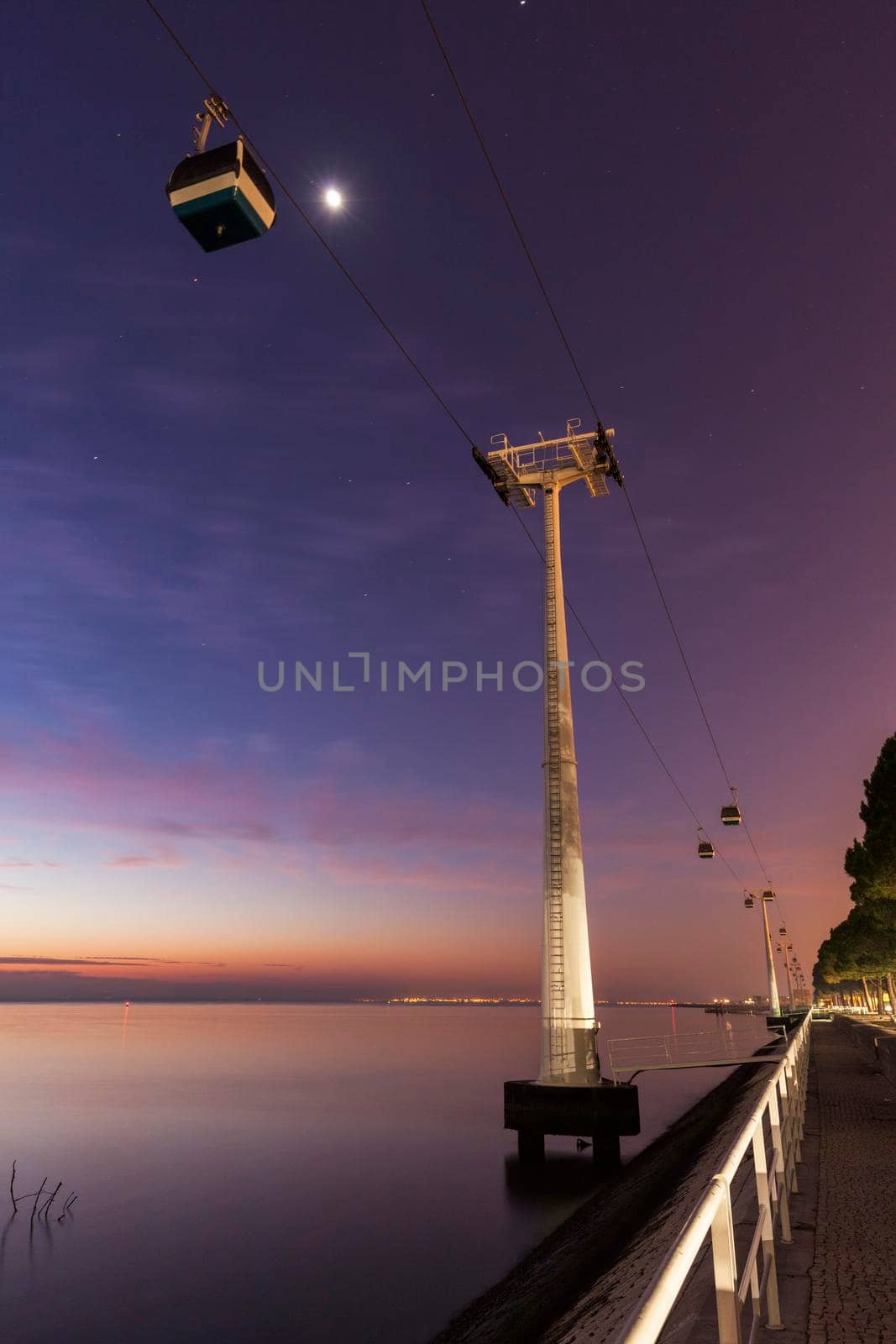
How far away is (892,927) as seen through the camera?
Answer: 4772 cm

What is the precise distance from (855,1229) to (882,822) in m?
28.6

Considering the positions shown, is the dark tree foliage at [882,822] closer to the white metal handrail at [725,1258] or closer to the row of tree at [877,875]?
the row of tree at [877,875]

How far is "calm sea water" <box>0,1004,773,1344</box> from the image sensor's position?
72.9 ft

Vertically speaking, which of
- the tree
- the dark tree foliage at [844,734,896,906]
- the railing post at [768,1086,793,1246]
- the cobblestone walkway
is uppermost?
the dark tree foliage at [844,734,896,906]

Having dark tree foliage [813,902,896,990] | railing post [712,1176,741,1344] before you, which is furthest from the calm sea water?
railing post [712,1176,741,1344]

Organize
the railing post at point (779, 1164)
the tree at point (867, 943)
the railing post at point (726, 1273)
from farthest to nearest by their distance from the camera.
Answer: the tree at point (867, 943) → the railing post at point (779, 1164) → the railing post at point (726, 1273)

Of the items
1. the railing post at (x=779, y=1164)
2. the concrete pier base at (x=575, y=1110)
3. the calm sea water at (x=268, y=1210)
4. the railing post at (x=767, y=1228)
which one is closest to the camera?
the railing post at (x=767, y=1228)

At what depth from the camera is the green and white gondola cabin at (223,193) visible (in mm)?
8164

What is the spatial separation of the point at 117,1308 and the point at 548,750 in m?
20.1

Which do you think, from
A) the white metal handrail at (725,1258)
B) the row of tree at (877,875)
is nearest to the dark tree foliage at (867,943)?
the row of tree at (877,875)

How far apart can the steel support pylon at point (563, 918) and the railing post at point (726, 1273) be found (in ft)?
75.4

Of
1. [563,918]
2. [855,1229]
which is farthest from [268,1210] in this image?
[855,1229]

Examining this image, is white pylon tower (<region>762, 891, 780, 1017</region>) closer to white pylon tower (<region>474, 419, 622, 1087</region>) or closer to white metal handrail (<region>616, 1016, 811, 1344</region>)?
white pylon tower (<region>474, 419, 622, 1087</region>)

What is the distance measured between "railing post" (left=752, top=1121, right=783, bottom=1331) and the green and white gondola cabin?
9.05m
